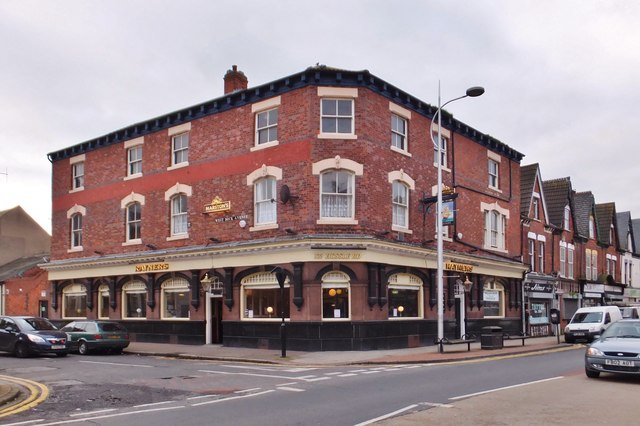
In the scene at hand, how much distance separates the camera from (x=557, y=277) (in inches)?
1613

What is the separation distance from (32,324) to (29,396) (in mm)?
11347

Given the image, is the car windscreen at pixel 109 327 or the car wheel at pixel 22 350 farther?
the car windscreen at pixel 109 327

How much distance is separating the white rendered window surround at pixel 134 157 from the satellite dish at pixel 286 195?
10.5 metres

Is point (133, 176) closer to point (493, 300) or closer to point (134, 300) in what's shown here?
point (134, 300)

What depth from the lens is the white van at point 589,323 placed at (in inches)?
1148

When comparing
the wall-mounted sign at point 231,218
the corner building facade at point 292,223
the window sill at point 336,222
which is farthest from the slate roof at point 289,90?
the window sill at point 336,222

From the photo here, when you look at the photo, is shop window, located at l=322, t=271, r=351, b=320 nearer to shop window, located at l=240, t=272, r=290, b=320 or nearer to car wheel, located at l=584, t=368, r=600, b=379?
shop window, located at l=240, t=272, r=290, b=320

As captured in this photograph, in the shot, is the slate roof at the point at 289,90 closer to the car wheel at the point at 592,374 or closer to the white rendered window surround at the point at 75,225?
the white rendered window surround at the point at 75,225

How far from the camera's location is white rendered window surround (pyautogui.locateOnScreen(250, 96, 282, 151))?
26.2 meters

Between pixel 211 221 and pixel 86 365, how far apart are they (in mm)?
9752

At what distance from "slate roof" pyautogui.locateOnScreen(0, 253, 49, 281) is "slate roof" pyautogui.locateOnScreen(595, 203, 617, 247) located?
42.1 metres

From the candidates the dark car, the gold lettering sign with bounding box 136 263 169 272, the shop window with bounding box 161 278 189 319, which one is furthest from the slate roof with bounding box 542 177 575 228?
the dark car

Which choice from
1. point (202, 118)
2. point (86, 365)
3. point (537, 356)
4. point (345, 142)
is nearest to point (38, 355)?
point (86, 365)

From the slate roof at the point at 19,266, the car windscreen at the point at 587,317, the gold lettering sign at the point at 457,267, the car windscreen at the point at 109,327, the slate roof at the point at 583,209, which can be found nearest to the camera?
the car windscreen at the point at 109,327
